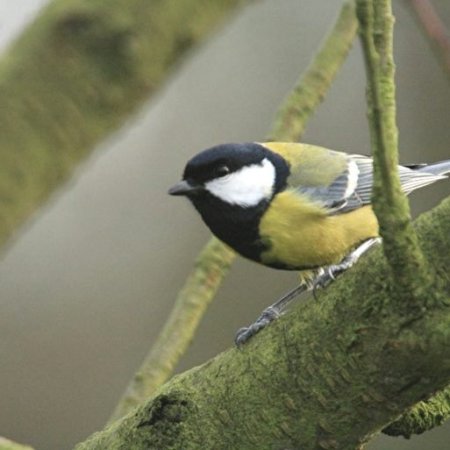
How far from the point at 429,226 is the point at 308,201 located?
82cm

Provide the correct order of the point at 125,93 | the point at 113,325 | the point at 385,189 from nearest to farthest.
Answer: the point at 385,189
the point at 125,93
the point at 113,325

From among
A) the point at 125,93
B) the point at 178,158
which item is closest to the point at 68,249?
the point at 178,158

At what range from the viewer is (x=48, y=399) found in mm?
4516

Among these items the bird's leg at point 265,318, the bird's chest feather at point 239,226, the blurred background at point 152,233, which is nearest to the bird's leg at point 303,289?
the bird's leg at point 265,318

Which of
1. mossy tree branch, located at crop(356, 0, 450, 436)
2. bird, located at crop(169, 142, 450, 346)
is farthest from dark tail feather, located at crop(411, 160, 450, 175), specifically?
mossy tree branch, located at crop(356, 0, 450, 436)

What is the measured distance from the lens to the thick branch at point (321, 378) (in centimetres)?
98

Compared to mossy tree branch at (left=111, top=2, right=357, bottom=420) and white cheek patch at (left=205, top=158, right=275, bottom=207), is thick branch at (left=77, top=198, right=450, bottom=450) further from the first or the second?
white cheek patch at (left=205, top=158, right=275, bottom=207)

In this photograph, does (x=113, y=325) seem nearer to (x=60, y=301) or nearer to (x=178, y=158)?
(x=60, y=301)

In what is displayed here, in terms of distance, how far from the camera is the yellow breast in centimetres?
172

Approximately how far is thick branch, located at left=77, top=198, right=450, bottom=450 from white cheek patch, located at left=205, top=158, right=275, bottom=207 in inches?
24.8

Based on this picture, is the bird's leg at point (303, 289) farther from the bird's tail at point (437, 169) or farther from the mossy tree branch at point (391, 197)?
the bird's tail at point (437, 169)

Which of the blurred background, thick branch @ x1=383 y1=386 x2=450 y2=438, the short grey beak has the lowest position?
the blurred background

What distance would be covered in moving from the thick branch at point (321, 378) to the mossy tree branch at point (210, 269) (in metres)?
0.41

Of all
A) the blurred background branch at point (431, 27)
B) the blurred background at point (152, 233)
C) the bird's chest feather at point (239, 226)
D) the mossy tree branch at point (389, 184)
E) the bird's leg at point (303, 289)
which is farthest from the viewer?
the blurred background at point (152, 233)
